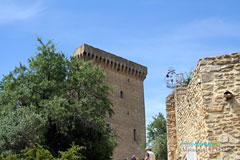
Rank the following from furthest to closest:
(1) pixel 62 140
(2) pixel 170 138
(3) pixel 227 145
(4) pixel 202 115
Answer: (1) pixel 62 140 → (2) pixel 170 138 → (4) pixel 202 115 → (3) pixel 227 145

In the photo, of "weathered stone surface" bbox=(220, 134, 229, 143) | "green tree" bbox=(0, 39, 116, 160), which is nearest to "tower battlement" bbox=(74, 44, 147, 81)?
"green tree" bbox=(0, 39, 116, 160)

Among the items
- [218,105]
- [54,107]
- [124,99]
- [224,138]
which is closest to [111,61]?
[124,99]

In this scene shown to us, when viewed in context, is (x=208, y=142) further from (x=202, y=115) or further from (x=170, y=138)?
(x=170, y=138)

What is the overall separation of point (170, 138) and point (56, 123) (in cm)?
744

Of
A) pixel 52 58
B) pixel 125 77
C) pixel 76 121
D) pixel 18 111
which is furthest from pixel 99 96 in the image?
pixel 125 77

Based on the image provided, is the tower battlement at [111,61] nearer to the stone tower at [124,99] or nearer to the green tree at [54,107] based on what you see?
the stone tower at [124,99]

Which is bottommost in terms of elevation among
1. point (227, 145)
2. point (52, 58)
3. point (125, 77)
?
point (227, 145)

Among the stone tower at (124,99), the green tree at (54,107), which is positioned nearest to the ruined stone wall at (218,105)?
the green tree at (54,107)

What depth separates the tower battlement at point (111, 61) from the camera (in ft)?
105

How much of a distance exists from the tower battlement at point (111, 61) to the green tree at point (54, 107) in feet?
40.5

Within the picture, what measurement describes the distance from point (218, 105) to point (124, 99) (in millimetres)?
27355

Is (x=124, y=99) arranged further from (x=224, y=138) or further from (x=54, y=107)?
(x=224, y=138)

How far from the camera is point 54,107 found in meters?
16.1

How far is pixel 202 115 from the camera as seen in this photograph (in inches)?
260
